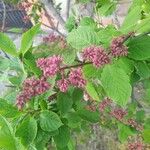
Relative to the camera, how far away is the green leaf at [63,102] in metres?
1.31

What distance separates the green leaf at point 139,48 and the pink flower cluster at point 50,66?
0.72 ft

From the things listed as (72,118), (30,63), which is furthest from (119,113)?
(30,63)

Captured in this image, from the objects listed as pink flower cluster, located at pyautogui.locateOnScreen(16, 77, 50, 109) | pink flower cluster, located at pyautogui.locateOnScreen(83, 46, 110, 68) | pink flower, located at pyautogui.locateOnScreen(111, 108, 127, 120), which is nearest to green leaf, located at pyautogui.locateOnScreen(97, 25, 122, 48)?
pink flower cluster, located at pyautogui.locateOnScreen(83, 46, 110, 68)

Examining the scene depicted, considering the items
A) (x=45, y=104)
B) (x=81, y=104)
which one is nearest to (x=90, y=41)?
(x=45, y=104)

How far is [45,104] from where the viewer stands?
1.25 m

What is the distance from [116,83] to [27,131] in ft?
1.02

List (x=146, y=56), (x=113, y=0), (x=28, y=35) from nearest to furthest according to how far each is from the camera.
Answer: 1. (x=28, y=35)
2. (x=146, y=56)
3. (x=113, y=0)

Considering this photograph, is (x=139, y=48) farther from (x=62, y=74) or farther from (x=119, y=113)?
(x=119, y=113)

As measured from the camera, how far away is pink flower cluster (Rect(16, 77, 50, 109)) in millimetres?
1140

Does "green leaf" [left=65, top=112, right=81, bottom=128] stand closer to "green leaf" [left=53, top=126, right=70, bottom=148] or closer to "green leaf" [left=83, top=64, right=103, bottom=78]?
"green leaf" [left=53, top=126, right=70, bottom=148]

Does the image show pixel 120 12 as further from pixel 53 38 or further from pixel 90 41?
pixel 90 41

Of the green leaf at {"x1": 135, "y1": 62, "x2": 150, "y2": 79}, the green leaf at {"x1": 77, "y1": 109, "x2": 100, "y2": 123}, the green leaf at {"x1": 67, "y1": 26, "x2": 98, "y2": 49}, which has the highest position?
the green leaf at {"x1": 67, "y1": 26, "x2": 98, "y2": 49}

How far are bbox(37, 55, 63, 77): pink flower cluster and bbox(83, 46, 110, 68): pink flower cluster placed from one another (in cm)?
12

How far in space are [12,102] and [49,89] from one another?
6.0 inches
